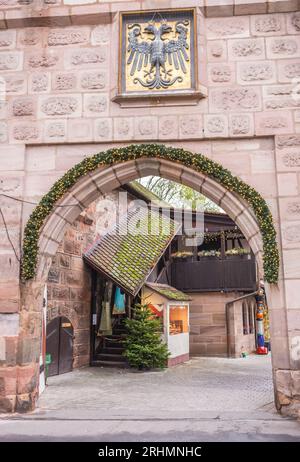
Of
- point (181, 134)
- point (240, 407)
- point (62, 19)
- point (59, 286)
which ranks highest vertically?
point (62, 19)

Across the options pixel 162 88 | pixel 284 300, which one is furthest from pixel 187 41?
A: pixel 284 300

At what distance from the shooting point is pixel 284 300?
20.0 feet

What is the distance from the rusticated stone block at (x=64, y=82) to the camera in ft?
22.7

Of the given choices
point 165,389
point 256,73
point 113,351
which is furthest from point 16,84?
point 113,351

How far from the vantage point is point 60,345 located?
33.0ft

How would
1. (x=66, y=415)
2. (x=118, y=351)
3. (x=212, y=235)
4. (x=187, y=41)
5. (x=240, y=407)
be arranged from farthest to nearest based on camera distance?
(x=212, y=235), (x=118, y=351), (x=187, y=41), (x=240, y=407), (x=66, y=415)

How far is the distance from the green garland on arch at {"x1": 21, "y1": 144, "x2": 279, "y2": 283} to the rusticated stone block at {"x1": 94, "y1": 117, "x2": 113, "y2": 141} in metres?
0.24

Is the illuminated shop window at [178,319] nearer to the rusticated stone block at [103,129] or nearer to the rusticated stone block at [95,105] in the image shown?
the rusticated stone block at [103,129]

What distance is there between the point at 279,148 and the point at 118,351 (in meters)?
7.16

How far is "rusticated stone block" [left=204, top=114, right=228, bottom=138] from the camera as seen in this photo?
657cm

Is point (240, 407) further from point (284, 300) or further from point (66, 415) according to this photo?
point (66, 415)

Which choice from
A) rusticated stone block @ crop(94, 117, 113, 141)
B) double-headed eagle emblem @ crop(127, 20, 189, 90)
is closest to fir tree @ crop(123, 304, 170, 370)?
rusticated stone block @ crop(94, 117, 113, 141)

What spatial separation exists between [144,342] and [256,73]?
6669mm

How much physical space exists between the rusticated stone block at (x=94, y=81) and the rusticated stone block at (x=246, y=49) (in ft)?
6.18
